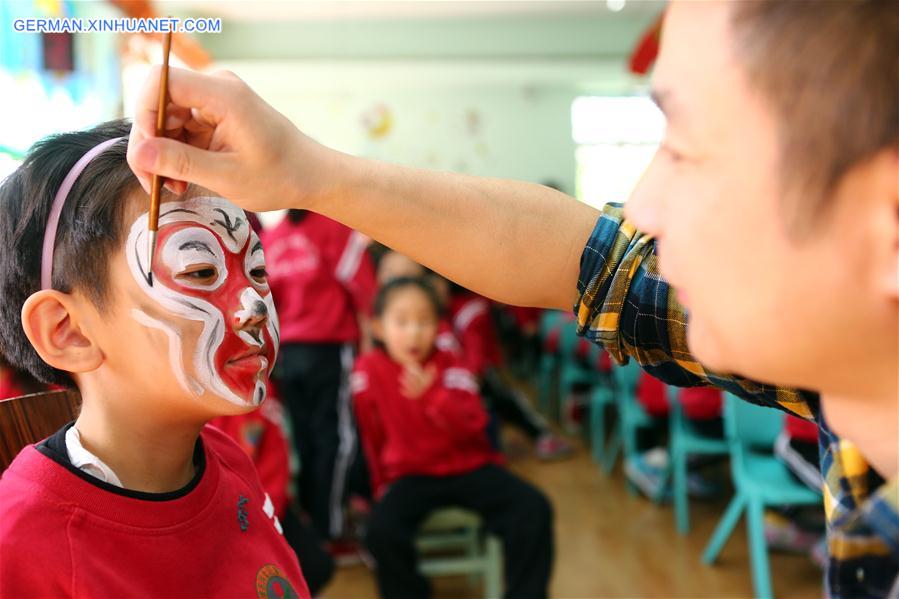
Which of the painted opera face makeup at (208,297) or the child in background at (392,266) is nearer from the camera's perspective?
the painted opera face makeup at (208,297)

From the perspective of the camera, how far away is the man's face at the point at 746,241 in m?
0.55

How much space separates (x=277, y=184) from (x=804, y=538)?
8.88 ft

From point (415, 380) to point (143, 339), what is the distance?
5.61 feet

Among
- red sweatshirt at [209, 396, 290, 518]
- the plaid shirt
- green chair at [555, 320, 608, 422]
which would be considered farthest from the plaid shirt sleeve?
green chair at [555, 320, 608, 422]

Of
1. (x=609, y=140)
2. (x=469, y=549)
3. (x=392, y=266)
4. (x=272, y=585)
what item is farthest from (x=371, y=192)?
(x=609, y=140)

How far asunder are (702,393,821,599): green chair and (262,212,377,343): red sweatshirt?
1578 millimetres

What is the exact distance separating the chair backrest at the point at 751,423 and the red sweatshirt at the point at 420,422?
2.59ft

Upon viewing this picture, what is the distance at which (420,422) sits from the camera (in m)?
2.52

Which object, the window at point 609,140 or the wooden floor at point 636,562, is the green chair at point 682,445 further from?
the window at point 609,140

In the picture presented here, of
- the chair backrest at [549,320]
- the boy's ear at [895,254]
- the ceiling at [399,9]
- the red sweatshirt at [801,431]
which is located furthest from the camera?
the ceiling at [399,9]

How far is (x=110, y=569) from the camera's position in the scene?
787mm

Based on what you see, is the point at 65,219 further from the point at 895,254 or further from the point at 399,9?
the point at 399,9

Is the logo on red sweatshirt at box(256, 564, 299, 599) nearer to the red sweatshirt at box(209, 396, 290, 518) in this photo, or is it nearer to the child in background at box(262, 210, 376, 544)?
the red sweatshirt at box(209, 396, 290, 518)

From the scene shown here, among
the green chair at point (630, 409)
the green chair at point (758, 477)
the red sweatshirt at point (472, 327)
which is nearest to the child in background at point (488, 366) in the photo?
the red sweatshirt at point (472, 327)
